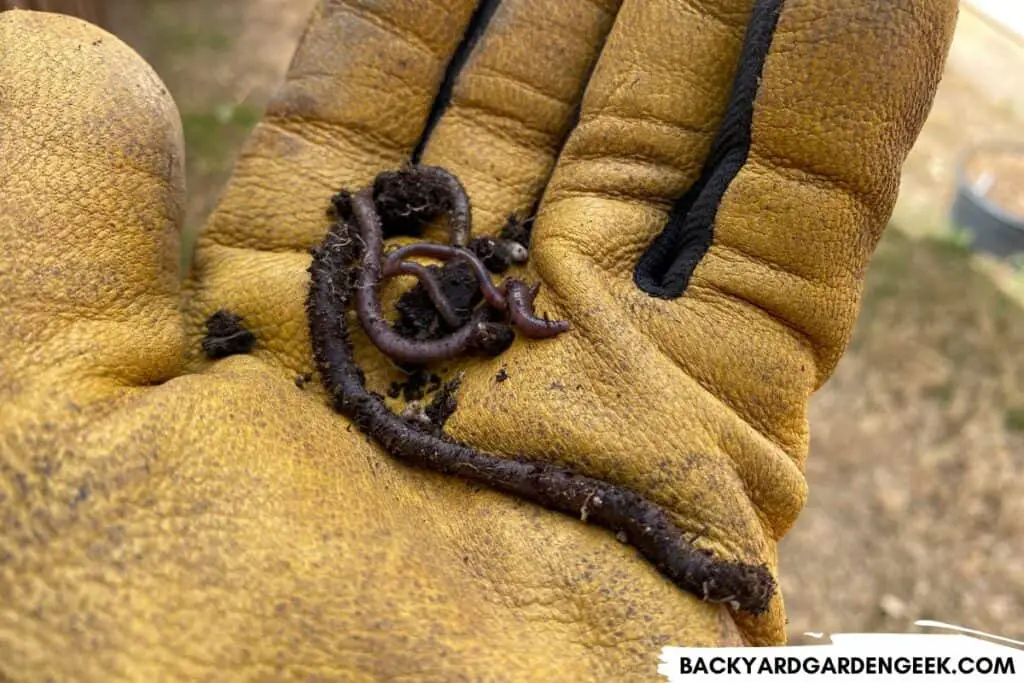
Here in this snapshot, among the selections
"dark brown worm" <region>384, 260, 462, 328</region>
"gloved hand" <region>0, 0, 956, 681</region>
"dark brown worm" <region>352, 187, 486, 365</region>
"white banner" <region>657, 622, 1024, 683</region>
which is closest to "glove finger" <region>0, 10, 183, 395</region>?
"gloved hand" <region>0, 0, 956, 681</region>

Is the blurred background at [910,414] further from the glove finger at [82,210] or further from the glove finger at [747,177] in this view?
the glove finger at [747,177]

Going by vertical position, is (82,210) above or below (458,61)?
below

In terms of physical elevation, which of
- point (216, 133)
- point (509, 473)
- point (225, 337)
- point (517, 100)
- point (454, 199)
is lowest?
point (216, 133)

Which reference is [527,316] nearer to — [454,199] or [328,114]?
[454,199]

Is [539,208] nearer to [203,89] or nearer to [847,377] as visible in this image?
[847,377]

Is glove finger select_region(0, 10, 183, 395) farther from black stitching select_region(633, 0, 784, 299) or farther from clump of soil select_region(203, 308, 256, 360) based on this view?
black stitching select_region(633, 0, 784, 299)

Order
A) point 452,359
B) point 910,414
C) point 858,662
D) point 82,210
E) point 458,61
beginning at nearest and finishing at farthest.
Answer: point 858,662 → point 82,210 → point 452,359 → point 458,61 → point 910,414

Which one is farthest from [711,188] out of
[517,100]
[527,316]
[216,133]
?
[216,133]
